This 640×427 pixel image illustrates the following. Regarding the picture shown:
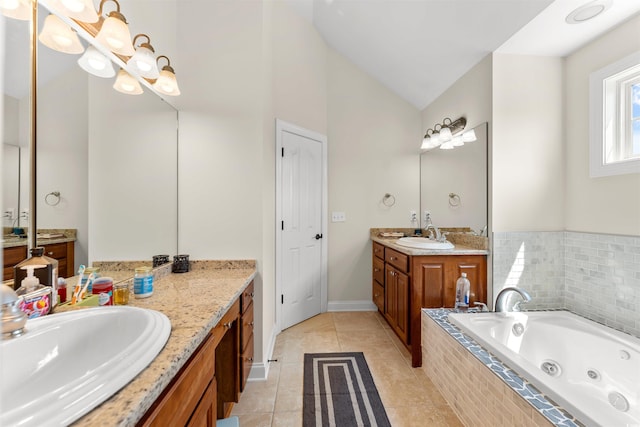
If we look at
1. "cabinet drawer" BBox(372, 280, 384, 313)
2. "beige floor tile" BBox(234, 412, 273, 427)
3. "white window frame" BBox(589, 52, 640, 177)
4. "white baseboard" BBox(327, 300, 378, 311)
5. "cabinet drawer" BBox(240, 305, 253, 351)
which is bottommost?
"beige floor tile" BBox(234, 412, 273, 427)

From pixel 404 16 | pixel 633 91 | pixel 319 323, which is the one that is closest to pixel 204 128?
pixel 404 16

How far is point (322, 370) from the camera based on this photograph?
7.05 feet

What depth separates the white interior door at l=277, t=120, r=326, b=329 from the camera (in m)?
2.80

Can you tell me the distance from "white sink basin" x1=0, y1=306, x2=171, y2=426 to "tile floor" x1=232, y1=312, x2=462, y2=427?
1.14 m

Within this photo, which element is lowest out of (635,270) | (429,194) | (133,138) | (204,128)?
(635,270)

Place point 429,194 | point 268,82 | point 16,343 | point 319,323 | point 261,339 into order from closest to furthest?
1. point 16,343
2. point 261,339
3. point 268,82
4. point 319,323
5. point 429,194

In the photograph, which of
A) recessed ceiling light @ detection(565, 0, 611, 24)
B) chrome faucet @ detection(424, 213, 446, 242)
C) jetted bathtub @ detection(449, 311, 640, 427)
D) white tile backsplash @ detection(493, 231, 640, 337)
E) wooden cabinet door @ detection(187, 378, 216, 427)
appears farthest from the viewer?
chrome faucet @ detection(424, 213, 446, 242)

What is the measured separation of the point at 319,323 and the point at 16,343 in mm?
2594

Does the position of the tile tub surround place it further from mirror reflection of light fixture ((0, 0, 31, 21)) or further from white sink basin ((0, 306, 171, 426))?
mirror reflection of light fixture ((0, 0, 31, 21))

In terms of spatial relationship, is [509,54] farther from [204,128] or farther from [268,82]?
[204,128]

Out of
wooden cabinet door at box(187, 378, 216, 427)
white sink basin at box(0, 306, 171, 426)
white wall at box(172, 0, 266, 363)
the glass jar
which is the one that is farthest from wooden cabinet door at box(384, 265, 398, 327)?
white sink basin at box(0, 306, 171, 426)

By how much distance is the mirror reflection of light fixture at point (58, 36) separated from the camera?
107cm

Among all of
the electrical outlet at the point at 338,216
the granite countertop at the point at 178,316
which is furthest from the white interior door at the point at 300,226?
the granite countertop at the point at 178,316

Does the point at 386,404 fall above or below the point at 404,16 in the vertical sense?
below
